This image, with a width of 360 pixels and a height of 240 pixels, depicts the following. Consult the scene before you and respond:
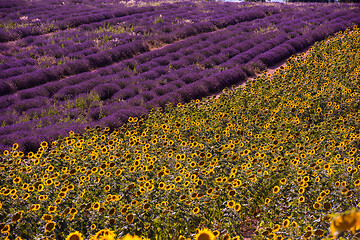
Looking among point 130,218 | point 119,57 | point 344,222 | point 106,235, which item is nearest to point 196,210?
point 130,218

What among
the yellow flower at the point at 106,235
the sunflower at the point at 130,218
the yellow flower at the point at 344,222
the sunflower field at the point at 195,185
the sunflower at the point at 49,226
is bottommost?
the sunflower field at the point at 195,185

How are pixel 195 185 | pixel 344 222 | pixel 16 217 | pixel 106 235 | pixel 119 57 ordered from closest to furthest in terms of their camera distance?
pixel 344 222 → pixel 106 235 → pixel 16 217 → pixel 195 185 → pixel 119 57

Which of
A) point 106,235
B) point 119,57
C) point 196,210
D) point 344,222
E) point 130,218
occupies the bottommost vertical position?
point 196,210

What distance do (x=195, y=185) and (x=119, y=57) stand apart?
10255 mm

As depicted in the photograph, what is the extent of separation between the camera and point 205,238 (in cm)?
185

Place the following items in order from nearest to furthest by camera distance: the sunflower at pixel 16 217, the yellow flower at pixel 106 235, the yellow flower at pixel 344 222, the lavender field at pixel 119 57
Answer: the yellow flower at pixel 344 222 < the yellow flower at pixel 106 235 < the sunflower at pixel 16 217 < the lavender field at pixel 119 57

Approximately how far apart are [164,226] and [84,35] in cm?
1337

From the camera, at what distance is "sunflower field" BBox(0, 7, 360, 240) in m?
3.22

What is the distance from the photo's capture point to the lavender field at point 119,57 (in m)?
7.93

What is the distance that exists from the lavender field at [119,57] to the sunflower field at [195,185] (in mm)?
2355

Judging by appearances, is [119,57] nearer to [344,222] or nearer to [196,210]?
[196,210]

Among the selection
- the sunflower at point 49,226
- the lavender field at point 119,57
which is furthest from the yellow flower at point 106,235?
the lavender field at point 119,57

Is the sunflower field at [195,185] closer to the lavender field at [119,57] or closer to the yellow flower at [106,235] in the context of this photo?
the yellow flower at [106,235]

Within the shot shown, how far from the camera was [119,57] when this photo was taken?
508 inches
